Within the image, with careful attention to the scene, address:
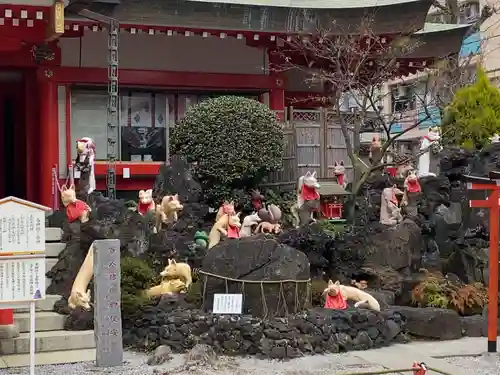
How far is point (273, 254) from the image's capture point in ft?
29.0

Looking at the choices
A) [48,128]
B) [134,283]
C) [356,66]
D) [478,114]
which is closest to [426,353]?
[134,283]

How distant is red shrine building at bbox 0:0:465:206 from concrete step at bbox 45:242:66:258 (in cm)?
444

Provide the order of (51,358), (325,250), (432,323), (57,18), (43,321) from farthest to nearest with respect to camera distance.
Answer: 1. (57,18)
2. (325,250)
3. (432,323)
4. (43,321)
5. (51,358)

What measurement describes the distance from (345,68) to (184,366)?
30.2ft

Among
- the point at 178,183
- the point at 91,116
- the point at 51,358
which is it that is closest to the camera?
the point at 51,358

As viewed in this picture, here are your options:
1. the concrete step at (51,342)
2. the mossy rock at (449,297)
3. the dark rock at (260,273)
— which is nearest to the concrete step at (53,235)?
the concrete step at (51,342)

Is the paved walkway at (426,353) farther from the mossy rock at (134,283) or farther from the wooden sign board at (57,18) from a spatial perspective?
the wooden sign board at (57,18)

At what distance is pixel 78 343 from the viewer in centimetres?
850

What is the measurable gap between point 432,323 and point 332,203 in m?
4.72

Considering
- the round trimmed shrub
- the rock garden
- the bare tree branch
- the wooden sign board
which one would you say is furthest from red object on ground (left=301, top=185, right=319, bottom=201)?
the wooden sign board

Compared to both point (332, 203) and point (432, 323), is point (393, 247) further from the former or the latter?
point (332, 203)

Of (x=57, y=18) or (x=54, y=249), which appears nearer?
(x=54, y=249)

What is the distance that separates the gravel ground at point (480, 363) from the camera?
312 inches

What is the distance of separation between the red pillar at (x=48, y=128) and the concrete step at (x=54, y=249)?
14.3 ft
